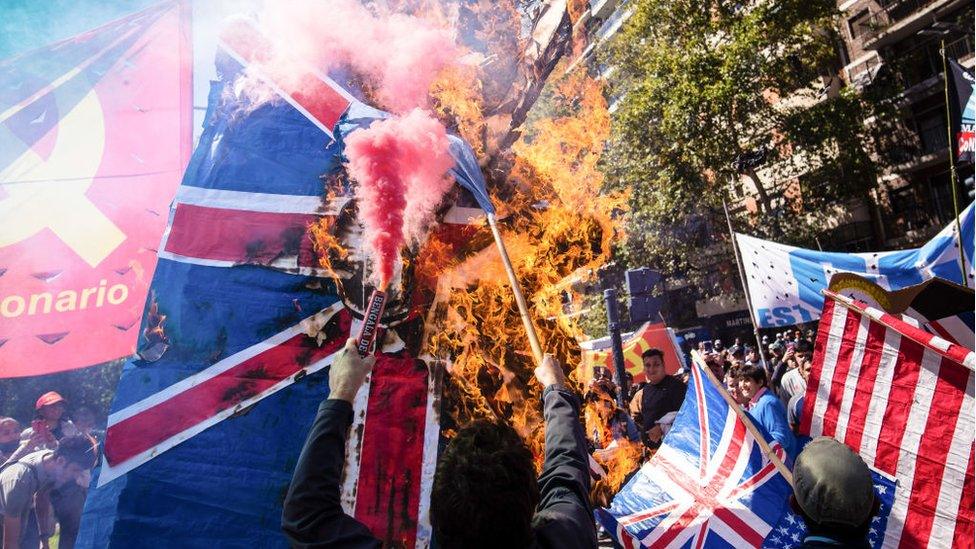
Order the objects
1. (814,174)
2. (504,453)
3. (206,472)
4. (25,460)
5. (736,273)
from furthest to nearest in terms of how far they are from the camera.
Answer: (736,273) → (814,174) → (25,460) → (206,472) → (504,453)

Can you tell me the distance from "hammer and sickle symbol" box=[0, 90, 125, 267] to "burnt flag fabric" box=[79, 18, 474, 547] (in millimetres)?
734

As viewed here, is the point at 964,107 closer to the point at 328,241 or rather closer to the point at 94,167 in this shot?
the point at 328,241

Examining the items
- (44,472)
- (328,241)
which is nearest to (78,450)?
(44,472)

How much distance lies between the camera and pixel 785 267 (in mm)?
7906

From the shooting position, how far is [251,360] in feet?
9.61

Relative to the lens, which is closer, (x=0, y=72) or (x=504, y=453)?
(x=504, y=453)

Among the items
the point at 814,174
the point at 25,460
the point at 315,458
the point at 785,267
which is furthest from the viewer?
the point at 814,174

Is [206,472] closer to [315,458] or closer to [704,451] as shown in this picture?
[315,458]

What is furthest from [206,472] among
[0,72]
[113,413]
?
[0,72]

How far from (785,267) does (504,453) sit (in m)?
7.24

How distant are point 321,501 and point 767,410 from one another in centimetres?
373

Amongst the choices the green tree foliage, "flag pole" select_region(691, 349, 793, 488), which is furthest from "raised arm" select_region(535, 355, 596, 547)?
the green tree foliage

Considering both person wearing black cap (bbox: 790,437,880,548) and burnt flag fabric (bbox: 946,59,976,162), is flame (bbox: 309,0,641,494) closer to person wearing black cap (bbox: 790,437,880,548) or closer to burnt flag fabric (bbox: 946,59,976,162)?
person wearing black cap (bbox: 790,437,880,548)

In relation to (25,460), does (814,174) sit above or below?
above
